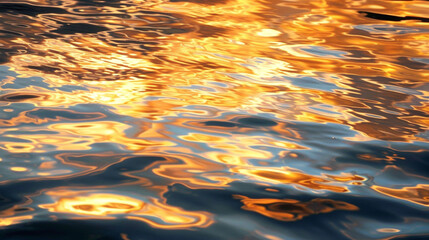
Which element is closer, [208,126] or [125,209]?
[125,209]

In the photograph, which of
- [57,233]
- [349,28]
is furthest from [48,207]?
[349,28]

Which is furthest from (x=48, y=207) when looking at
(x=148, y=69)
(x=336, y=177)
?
(x=148, y=69)

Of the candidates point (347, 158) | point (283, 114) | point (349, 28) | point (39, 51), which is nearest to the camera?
point (347, 158)

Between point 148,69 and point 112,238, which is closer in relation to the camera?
point 112,238

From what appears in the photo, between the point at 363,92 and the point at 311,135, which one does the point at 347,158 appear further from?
the point at 363,92

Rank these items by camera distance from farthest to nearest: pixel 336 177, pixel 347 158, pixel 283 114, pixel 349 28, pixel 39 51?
1. pixel 349 28
2. pixel 39 51
3. pixel 283 114
4. pixel 347 158
5. pixel 336 177

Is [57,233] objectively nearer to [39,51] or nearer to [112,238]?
[112,238]
